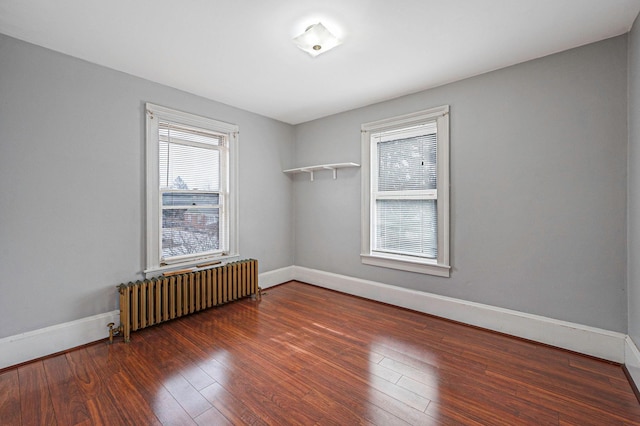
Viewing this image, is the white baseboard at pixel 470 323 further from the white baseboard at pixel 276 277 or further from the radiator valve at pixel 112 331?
the white baseboard at pixel 276 277

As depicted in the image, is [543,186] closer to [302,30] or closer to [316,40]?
[316,40]

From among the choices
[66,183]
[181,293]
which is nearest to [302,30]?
[66,183]

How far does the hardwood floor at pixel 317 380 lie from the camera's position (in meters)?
1.76

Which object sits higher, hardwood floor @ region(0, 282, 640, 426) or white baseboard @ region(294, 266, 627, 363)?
white baseboard @ region(294, 266, 627, 363)

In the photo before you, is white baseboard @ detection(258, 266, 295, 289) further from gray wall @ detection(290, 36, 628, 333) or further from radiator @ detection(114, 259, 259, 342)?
gray wall @ detection(290, 36, 628, 333)

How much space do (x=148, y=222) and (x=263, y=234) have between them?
170 cm

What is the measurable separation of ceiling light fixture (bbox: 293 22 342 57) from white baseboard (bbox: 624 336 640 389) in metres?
3.37

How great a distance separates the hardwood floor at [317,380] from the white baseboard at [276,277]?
4.49ft

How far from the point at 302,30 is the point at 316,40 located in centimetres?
14

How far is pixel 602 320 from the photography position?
239 centimetres

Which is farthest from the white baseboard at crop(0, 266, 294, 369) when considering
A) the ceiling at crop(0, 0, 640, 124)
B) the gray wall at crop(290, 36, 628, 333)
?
the gray wall at crop(290, 36, 628, 333)

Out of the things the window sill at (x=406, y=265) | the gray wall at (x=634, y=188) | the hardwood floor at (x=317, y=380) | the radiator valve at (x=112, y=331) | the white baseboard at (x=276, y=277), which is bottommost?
the hardwood floor at (x=317, y=380)

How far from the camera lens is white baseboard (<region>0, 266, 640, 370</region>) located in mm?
2295

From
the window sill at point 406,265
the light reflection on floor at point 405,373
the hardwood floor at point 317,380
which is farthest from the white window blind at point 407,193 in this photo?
the light reflection on floor at point 405,373
